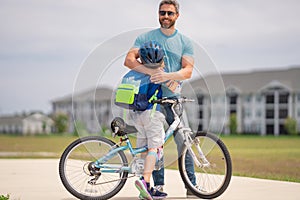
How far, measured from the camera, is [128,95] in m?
5.56

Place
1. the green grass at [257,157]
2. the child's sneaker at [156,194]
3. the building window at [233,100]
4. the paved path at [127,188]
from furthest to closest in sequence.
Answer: the building window at [233,100]
the green grass at [257,157]
the paved path at [127,188]
the child's sneaker at [156,194]

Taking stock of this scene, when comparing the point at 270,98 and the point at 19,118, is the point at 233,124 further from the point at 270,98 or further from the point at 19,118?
the point at 19,118

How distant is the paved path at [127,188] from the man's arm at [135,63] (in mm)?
1483

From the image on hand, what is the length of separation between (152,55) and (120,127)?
77 centimetres

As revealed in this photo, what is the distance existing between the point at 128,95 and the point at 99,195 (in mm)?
1072

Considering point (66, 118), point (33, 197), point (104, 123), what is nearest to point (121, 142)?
point (104, 123)

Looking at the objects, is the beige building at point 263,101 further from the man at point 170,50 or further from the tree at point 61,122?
the man at point 170,50

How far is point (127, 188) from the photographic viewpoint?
23.5 feet

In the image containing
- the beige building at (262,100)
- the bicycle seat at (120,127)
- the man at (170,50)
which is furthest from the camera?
the beige building at (262,100)

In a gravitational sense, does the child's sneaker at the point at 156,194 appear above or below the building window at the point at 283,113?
above

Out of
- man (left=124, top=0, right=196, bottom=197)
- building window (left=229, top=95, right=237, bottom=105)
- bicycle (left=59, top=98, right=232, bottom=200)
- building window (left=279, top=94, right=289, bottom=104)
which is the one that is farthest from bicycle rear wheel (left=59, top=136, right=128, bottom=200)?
building window (left=229, top=95, right=237, bottom=105)

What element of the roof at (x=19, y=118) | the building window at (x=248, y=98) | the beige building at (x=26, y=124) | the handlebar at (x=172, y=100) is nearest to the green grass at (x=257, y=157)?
the handlebar at (x=172, y=100)

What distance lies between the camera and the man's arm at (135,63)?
5.62m

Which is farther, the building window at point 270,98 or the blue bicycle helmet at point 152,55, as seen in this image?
the building window at point 270,98
